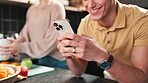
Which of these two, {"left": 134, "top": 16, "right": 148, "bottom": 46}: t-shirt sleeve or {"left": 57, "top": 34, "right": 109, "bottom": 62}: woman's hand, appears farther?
{"left": 134, "top": 16, "right": 148, "bottom": 46}: t-shirt sleeve

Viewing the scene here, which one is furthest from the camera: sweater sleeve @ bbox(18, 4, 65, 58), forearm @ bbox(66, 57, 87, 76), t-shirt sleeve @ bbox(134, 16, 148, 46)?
sweater sleeve @ bbox(18, 4, 65, 58)

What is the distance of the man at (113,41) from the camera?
0.69m

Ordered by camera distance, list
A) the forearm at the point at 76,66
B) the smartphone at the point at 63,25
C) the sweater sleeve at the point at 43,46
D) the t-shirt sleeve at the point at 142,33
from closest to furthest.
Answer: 1. the smartphone at the point at 63,25
2. the t-shirt sleeve at the point at 142,33
3. the forearm at the point at 76,66
4. the sweater sleeve at the point at 43,46

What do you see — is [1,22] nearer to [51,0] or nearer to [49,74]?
[51,0]

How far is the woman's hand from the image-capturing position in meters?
0.67

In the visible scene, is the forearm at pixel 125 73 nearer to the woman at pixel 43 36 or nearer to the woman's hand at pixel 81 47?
the woman's hand at pixel 81 47

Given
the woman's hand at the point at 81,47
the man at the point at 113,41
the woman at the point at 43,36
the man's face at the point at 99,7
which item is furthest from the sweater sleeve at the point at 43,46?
the woman's hand at the point at 81,47

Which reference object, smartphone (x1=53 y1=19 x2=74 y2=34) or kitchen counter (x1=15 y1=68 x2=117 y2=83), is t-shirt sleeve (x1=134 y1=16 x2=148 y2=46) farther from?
smartphone (x1=53 y1=19 x2=74 y2=34)

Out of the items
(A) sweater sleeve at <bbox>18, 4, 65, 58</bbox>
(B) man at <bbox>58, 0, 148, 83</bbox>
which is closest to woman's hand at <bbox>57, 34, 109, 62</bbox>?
(B) man at <bbox>58, 0, 148, 83</bbox>

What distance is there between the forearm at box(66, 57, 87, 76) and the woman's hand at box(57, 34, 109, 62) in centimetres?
27

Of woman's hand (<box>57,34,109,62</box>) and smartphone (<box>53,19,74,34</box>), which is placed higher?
smartphone (<box>53,19,74,34</box>)

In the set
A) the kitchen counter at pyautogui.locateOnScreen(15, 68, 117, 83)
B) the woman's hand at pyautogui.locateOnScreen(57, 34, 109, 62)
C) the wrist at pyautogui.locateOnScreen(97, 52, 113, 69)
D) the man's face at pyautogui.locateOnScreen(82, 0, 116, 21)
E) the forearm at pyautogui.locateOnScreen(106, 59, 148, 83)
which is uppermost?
the man's face at pyautogui.locateOnScreen(82, 0, 116, 21)

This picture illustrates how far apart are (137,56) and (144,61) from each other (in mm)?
40

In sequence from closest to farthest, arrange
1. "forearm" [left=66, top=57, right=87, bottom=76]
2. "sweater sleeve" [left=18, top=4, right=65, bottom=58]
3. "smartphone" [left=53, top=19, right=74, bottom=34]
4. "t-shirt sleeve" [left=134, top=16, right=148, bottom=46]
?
1. "smartphone" [left=53, top=19, right=74, bottom=34]
2. "t-shirt sleeve" [left=134, top=16, right=148, bottom=46]
3. "forearm" [left=66, top=57, right=87, bottom=76]
4. "sweater sleeve" [left=18, top=4, right=65, bottom=58]
